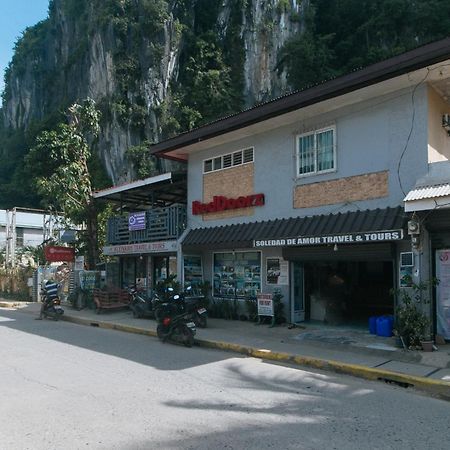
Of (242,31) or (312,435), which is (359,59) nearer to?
(242,31)

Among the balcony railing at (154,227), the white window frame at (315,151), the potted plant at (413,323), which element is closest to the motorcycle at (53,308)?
the balcony railing at (154,227)

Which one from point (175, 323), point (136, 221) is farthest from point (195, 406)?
point (136, 221)

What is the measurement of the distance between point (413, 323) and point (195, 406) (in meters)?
5.33

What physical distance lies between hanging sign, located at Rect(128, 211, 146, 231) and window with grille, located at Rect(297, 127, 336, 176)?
6.84 metres

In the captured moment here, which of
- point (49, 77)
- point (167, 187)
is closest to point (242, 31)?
point (49, 77)

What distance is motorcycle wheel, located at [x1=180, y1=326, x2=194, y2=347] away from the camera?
11203 millimetres

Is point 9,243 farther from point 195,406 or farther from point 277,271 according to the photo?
point 195,406

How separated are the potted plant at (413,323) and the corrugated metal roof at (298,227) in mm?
1332

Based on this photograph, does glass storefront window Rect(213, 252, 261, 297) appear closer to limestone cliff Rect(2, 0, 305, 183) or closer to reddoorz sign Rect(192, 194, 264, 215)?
reddoorz sign Rect(192, 194, 264, 215)

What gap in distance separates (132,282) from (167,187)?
4.09 metres

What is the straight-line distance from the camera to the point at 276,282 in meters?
13.9

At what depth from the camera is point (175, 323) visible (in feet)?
37.3

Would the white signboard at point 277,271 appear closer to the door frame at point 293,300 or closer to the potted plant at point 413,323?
the door frame at point 293,300

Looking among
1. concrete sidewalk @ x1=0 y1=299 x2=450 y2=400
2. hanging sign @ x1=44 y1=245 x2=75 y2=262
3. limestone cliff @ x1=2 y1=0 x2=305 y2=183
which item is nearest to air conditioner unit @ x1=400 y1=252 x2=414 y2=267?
concrete sidewalk @ x1=0 y1=299 x2=450 y2=400
